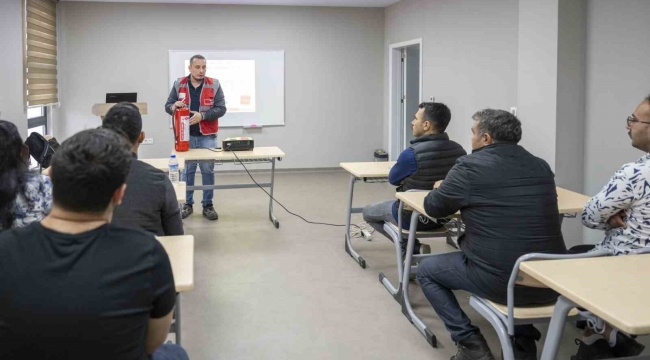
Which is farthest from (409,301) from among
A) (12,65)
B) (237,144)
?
(12,65)

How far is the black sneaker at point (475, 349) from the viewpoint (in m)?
2.61

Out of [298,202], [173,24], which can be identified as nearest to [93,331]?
[298,202]

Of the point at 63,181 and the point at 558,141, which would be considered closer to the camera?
the point at 63,181

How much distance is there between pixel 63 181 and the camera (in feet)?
4.25

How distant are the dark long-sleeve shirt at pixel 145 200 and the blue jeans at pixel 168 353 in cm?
71

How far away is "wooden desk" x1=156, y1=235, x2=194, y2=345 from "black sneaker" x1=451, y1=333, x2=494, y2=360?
4.19ft

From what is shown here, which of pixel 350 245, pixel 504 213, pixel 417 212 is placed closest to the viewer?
pixel 504 213

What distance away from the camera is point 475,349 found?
263cm

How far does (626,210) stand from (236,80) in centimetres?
668

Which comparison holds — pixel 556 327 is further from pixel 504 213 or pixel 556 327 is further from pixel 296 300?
pixel 296 300

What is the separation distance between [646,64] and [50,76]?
661 cm

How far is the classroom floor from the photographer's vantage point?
2967mm

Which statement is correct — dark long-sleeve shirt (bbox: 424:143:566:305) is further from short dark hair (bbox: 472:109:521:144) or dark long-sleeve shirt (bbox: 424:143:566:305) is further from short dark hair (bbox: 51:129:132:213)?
short dark hair (bbox: 51:129:132:213)

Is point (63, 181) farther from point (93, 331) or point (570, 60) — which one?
point (570, 60)
